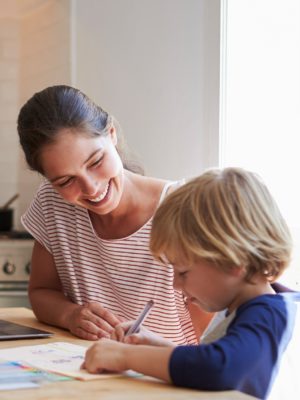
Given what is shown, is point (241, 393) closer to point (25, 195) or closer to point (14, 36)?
point (25, 195)

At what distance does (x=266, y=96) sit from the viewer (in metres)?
2.97

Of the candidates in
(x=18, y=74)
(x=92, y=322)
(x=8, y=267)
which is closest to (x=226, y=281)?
(x=92, y=322)

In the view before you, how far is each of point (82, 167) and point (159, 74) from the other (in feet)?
4.68

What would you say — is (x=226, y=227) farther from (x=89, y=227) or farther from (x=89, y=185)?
(x=89, y=227)

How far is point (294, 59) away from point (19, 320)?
131 cm

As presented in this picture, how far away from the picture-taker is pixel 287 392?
1521 millimetres

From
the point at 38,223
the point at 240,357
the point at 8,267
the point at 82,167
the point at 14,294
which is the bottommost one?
the point at 14,294

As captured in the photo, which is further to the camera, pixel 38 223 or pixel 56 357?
pixel 38 223

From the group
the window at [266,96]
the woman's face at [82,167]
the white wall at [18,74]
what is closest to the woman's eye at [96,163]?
the woman's face at [82,167]

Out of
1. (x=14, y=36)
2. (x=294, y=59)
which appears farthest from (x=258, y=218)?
(x=14, y=36)

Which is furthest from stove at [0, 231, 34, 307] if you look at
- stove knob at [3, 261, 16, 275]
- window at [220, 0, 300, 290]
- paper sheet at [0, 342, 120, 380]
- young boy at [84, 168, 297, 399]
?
young boy at [84, 168, 297, 399]

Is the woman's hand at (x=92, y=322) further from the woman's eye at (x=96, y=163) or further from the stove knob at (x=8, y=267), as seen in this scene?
the stove knob at (x=8, y=267)

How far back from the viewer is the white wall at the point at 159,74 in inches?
125

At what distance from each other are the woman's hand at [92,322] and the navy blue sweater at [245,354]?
0.54 m
